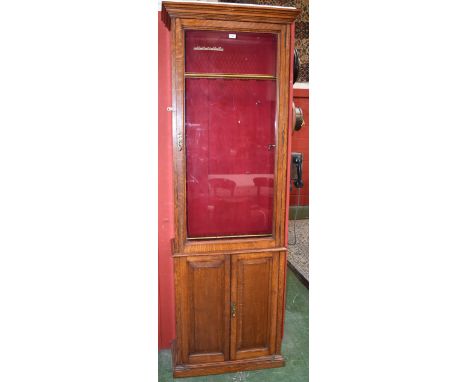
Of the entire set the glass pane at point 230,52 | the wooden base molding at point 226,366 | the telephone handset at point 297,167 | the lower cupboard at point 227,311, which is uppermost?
the glass pane at point 230,52

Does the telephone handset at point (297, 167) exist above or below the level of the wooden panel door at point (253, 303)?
above

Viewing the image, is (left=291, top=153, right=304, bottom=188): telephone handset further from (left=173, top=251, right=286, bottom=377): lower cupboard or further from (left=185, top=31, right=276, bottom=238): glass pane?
(left=173, top=251, right=286, bottom=377): lower cupboard

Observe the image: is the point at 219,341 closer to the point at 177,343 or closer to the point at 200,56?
the point at 177,343

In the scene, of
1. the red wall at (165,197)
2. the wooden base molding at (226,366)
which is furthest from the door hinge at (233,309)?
the red wall at (165,197)

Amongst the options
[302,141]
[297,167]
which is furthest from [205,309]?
[302,141]

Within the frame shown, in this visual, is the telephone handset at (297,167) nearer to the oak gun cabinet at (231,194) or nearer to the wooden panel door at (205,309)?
the oak gun cabinet at (231,194)

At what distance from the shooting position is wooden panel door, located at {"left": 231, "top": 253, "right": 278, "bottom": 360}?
6.75 ft

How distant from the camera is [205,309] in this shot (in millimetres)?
2057

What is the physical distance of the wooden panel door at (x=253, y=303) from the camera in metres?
2.06

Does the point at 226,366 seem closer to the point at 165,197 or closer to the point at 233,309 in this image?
the point at 233,309

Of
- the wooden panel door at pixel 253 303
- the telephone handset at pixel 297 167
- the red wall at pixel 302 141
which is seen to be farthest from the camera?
the red wall at pixel 302 141

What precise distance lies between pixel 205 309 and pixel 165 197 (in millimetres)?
758

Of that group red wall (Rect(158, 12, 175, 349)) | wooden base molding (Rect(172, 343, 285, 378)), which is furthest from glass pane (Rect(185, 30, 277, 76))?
wooden base molding (Rect(172, 343, 285, 378))
